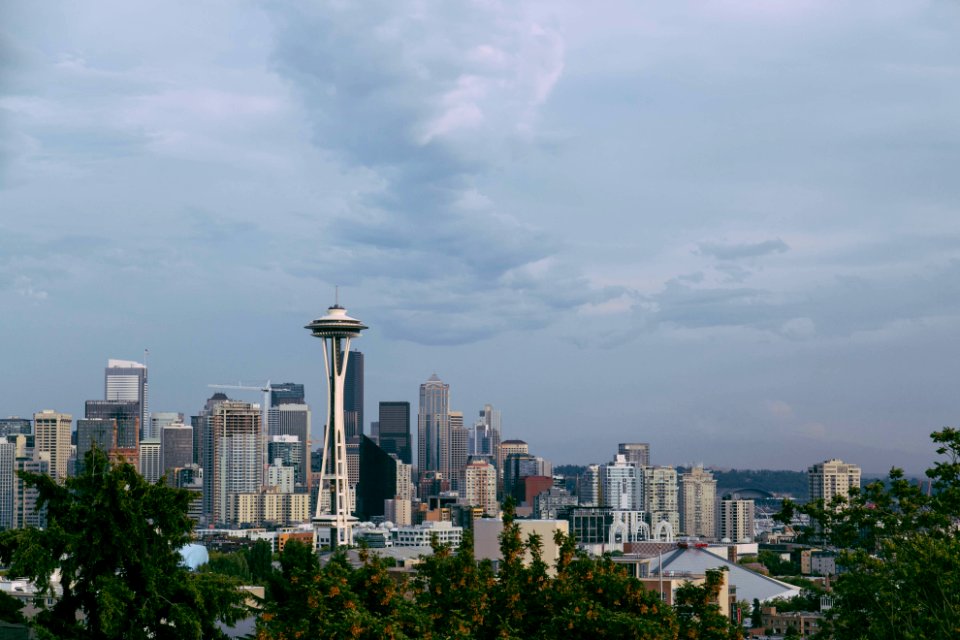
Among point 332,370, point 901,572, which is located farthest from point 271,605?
point 332,370

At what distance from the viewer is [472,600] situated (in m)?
24.2

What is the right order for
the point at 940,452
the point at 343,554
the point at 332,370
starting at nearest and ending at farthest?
the point at 343,554 < the point at 940,452 < the point at 332,370

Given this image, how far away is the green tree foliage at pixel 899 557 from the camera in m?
24.4

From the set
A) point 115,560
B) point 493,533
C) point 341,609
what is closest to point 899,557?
point 341,609

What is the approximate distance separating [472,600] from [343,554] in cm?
487

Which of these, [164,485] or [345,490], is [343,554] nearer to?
[164,485]

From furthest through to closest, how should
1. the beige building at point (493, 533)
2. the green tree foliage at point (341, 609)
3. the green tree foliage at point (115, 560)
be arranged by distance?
the beige building at point (493, 533) → the green tree foliage at point (115, 560) → the green tree foliage at point (341, 609)

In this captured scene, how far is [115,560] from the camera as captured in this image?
24719 millimetres

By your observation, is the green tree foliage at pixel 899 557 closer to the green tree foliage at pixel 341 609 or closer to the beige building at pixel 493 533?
the green tree foliage at pixel 341 609

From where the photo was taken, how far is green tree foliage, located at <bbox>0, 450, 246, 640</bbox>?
24.0 m

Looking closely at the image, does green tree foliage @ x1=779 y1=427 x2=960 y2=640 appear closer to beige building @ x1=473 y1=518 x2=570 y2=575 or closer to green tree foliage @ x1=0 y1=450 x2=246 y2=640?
green tree foliage @ x1=0 y1=450 x2=246 y2=640

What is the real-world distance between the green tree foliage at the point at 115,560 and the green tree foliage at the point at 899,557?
40.4 ft

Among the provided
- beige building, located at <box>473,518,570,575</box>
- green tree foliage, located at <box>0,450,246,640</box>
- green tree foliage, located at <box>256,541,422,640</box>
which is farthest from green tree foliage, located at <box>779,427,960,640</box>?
beige building, located at <box>473,518,570,575</box>

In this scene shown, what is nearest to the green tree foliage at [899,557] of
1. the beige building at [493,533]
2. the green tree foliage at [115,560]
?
the green tree foliage at [115,560]
